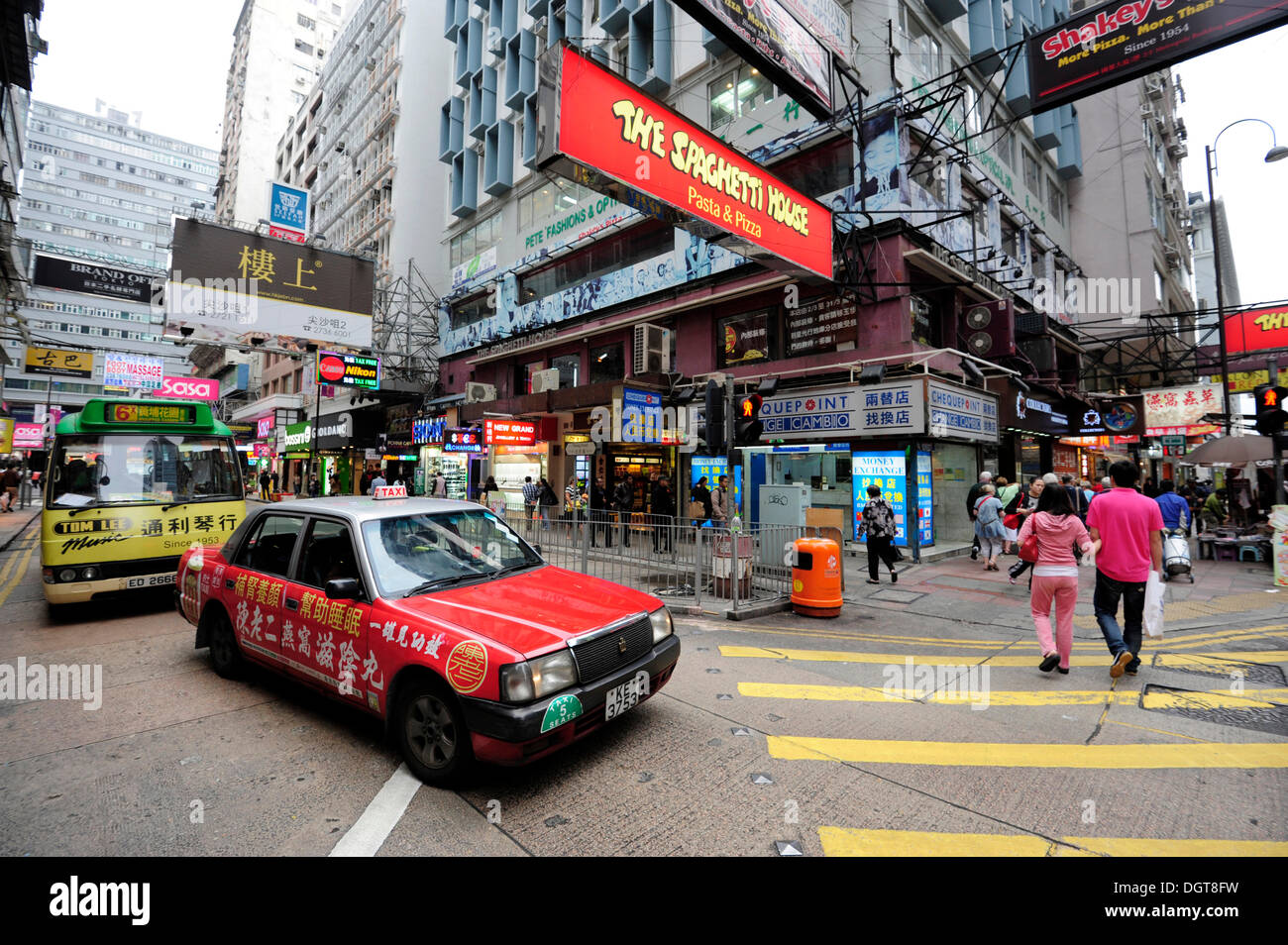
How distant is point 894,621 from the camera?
25.8 feet

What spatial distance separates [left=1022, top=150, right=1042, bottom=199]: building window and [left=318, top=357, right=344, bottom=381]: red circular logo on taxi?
2868cm

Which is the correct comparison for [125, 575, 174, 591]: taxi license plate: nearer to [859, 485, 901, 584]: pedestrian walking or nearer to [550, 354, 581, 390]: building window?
[859, 485, 901, 584]: pedestrian walking

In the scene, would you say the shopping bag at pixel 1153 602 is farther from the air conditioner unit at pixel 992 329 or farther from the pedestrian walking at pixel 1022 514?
the air conditioner unit at pixel 992 329

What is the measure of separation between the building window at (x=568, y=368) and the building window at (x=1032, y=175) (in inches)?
739

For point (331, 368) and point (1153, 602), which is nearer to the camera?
point (1153, 602)

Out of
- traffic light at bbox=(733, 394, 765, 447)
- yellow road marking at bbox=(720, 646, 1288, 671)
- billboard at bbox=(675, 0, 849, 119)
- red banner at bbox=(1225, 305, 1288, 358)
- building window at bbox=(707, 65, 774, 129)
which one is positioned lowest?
yellow road marking at bbox=(720, 646, 1288, 671)

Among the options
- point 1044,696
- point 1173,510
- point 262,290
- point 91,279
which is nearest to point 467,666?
point 1044,696

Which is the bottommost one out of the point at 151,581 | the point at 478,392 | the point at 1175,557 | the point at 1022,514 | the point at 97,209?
the point at 1175,557

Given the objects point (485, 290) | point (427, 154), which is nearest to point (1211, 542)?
point (485, 290)

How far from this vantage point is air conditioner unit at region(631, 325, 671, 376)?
55.6ft

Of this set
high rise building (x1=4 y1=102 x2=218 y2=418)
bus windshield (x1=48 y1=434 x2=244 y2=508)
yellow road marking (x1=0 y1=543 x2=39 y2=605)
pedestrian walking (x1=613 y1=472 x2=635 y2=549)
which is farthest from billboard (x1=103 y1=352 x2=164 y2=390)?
high rise building (x1=4 y1=102 x2=218 y2=418)

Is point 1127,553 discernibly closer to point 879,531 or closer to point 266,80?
point 879,531

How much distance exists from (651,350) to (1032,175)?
60.1ft

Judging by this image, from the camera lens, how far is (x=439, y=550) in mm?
4332
